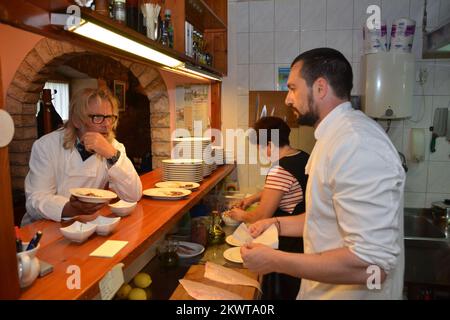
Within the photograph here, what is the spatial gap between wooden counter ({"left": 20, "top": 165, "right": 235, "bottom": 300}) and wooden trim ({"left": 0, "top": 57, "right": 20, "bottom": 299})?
76 mm

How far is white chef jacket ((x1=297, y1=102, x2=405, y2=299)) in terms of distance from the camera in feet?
3.54

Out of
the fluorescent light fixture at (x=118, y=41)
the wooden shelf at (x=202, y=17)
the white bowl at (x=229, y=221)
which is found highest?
the wooden shelf at (x=202, y=17)

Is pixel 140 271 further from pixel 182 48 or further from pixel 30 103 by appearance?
pixel 30 103

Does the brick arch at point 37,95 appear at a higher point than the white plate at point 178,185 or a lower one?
higher

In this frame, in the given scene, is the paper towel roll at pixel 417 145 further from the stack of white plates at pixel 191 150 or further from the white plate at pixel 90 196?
the white plate at pixel 90 196

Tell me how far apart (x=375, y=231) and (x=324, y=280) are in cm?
23

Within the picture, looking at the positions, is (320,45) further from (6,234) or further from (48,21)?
(6,234)

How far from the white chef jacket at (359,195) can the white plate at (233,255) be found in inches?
30.3

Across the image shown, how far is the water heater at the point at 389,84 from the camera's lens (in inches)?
116

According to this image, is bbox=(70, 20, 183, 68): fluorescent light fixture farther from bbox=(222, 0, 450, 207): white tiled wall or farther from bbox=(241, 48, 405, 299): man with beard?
bbox=(222, 0, 450, 207): white tiled wall

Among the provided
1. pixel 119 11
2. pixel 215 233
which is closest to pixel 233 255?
pixel 215 233

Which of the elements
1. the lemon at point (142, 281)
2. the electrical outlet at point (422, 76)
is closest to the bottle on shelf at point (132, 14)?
A: the lemon at point (142, 281)

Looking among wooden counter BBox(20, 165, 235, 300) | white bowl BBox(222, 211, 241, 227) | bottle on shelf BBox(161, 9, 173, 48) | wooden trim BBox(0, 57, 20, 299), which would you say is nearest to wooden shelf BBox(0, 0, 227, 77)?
bottle on shelf BBox(161, 9, 173, 48)

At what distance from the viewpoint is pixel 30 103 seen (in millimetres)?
3262
